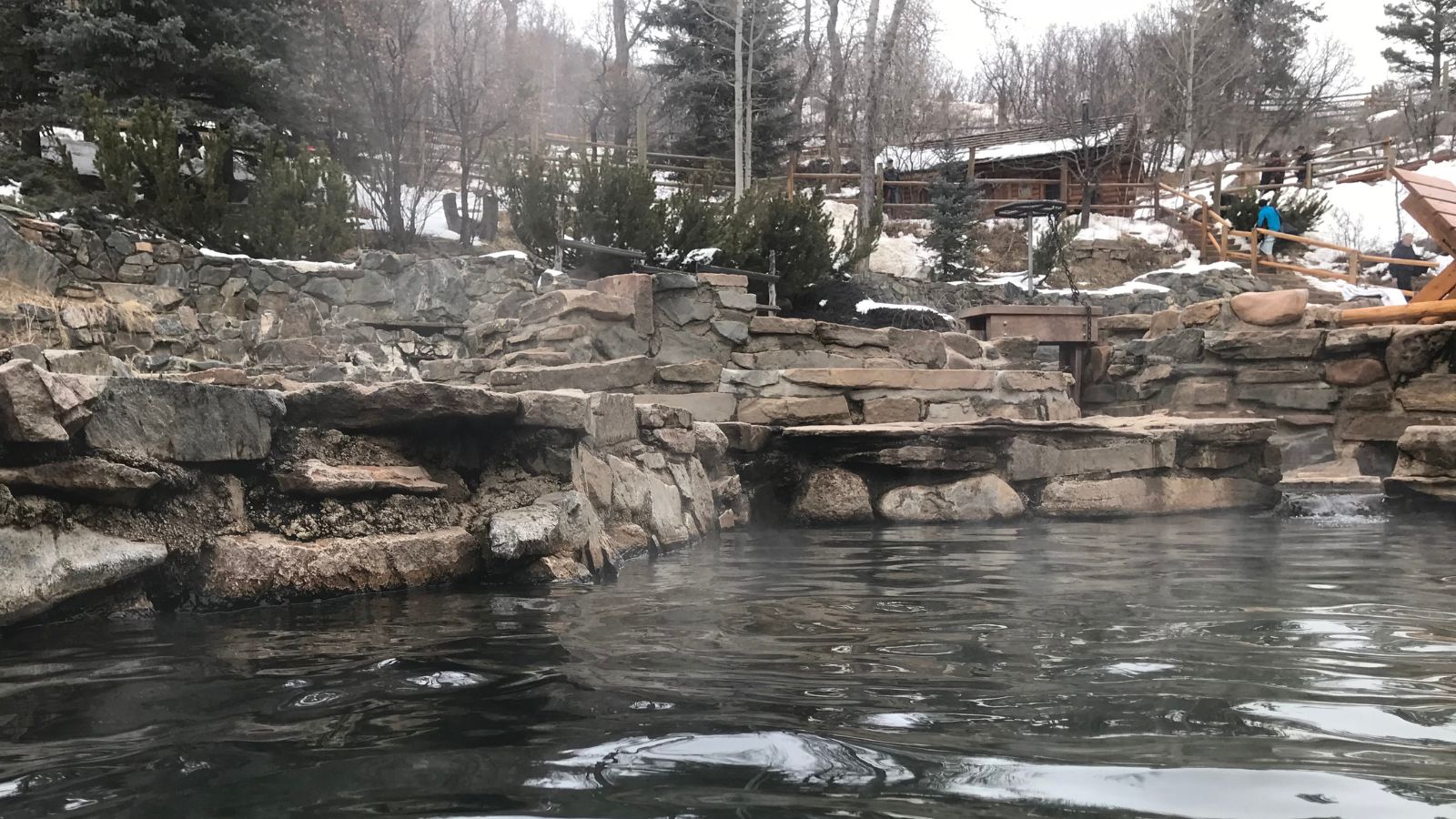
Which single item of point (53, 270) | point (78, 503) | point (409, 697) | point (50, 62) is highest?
point (50, 62)

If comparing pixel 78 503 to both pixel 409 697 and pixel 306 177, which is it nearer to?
pixel 409 697

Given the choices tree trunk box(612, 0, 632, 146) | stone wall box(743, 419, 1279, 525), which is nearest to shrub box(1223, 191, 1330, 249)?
tree trunk box(612, 0, 632, 146)

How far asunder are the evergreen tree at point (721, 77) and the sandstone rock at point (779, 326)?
51.4 feet

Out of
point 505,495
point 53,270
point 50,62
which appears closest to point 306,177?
point 53,270

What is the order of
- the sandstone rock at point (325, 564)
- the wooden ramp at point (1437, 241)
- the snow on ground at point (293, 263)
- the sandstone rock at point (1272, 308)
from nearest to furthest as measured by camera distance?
1. the sandstone rock at point (325, 564)
2. the wooden ramp at point (1437, 241)
3. the sandstone rock at point (1272, 308)
4. the snow on ground at point (293, 263)

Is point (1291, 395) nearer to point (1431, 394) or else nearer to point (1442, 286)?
point (1431, 394)

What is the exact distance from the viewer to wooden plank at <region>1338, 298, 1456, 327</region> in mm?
8891

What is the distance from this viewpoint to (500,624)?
3.06 m

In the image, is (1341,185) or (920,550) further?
(1341,185)

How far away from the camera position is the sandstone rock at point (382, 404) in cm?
389

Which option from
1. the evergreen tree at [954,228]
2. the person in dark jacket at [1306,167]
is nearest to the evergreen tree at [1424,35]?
the person in dark jacket at [1306,167]

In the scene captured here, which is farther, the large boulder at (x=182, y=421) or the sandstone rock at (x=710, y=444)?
the sandstone rock at (x=710, y=444)

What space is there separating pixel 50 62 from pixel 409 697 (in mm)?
15109

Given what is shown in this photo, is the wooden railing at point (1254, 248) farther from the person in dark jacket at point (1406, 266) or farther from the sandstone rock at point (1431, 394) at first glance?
the sandstone rock at point (1431, 394)
